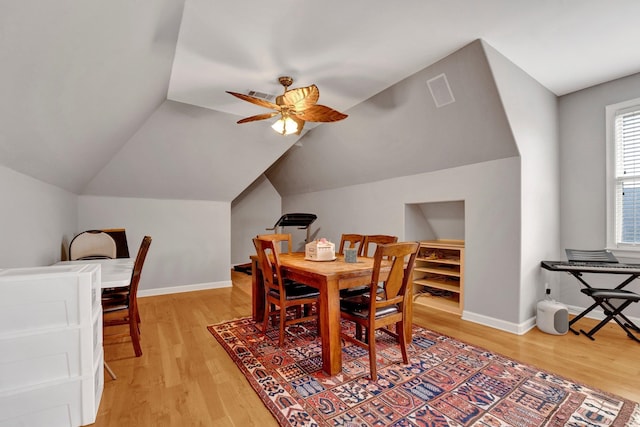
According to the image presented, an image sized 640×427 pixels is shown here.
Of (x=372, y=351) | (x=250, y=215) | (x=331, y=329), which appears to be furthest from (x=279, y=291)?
(x=250, y=215)

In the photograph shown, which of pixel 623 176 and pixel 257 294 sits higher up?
pixel 623 176

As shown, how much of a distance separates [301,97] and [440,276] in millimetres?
3396

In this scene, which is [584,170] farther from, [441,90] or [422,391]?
[422,391]

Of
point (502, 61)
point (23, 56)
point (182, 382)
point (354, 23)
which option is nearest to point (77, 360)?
point (182, 382)

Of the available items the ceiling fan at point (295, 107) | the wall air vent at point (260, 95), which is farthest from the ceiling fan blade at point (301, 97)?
the wall air vent at point (260, 95)

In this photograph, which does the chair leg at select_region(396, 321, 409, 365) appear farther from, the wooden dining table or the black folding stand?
the black folding stand

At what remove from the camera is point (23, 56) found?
4.30ft

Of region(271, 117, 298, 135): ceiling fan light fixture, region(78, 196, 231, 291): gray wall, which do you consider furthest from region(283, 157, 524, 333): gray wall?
region(78, 196, 231, 291): gray wall

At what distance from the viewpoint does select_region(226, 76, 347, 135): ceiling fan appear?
2.49 meters

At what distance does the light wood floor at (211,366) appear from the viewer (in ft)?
6.00

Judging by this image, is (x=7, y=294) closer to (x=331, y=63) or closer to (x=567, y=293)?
(x=331, y=63)

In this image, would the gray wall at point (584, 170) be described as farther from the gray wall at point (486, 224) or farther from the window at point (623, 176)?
the gray wall at point (486, 224)

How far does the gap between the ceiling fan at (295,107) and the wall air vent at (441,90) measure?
104 cm

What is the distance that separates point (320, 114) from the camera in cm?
284
